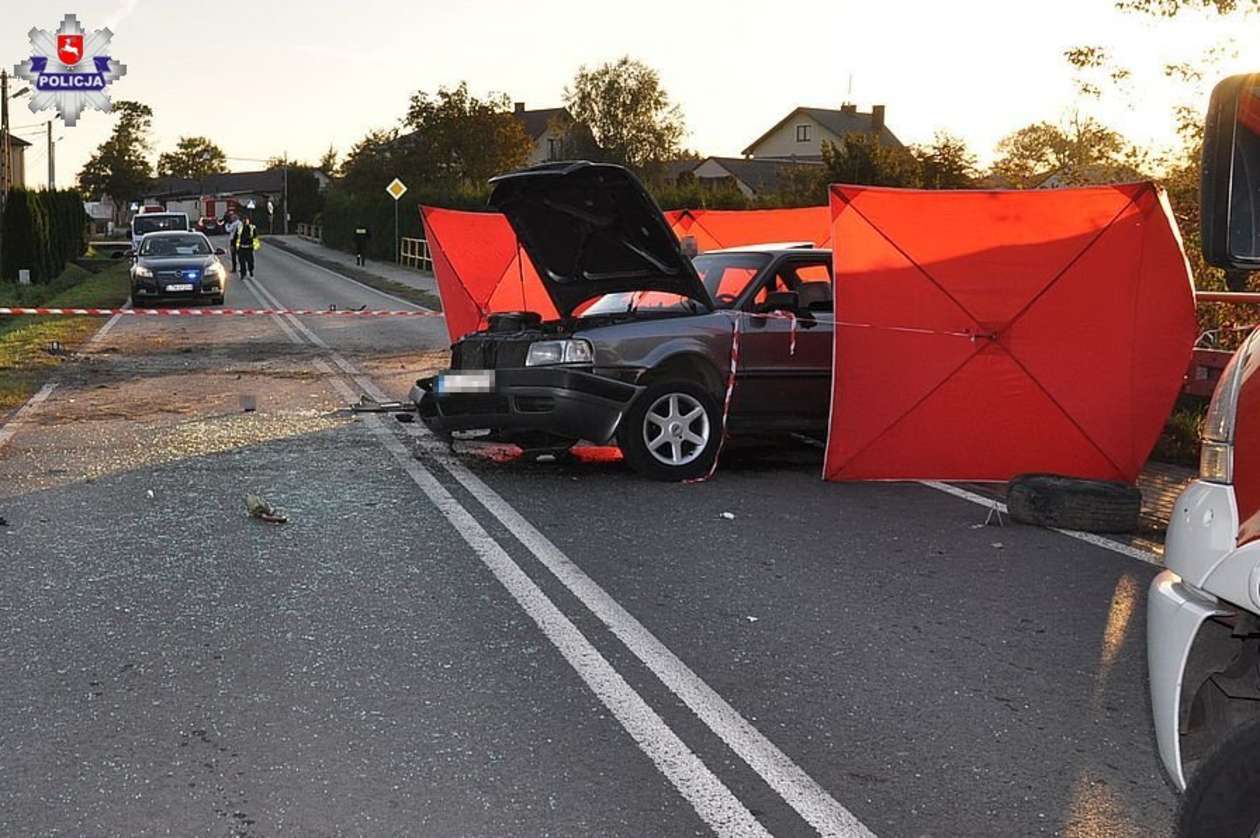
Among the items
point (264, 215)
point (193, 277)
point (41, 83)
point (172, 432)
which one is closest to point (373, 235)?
point (41, 83)

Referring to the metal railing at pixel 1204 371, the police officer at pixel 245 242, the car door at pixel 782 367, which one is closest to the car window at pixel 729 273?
the car door at pixel 782 367

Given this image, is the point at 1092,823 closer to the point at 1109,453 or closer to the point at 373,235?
the point at 1109,453

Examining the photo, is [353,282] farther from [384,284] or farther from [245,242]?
[245,242]

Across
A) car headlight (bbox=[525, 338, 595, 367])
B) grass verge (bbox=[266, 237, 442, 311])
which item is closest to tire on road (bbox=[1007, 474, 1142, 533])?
car headlight (bbox=[525, 338, 595, 367])

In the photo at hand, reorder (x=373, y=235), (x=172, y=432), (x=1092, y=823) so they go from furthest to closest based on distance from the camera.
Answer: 1. (x=373, y=235)
2. (x=172, y=432)
3. (x=1092, y=823)

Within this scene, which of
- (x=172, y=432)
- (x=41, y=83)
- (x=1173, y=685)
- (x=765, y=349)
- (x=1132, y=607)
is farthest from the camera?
(x=41, y=83)

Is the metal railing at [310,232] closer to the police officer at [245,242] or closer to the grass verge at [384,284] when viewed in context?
the grass verge at [384,284]

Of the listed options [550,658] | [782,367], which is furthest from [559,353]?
[550,658]

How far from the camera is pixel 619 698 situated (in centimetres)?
482

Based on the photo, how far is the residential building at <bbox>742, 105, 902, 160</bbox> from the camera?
105250 millimetres

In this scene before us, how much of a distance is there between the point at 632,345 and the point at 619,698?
4.84 meters

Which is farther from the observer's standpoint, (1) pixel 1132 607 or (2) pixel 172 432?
(2) pixel 172 432

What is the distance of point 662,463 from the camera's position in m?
9.38

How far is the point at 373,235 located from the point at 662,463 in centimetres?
5696
